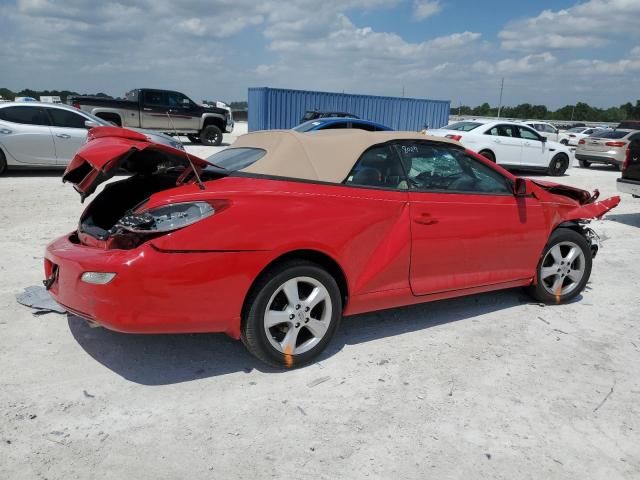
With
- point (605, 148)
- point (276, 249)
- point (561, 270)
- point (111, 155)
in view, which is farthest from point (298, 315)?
point (605, 148)

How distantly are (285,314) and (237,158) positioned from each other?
4.18ft

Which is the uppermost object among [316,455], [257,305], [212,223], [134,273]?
[212,223]

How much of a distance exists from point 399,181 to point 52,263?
7.93 ft

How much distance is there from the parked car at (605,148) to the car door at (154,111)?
14.9 m

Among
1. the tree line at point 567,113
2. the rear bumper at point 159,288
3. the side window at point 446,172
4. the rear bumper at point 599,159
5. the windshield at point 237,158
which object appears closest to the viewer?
the rear bumper at point 159,288

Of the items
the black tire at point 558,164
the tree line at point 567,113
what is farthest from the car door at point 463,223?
the tree line at point 567,113

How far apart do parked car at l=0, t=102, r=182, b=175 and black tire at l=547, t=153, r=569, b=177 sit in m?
12.3

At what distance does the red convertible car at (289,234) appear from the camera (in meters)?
2.93

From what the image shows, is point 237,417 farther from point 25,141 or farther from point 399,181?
point 25,141

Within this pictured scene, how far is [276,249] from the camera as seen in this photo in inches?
124

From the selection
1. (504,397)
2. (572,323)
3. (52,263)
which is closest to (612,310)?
(572,323)

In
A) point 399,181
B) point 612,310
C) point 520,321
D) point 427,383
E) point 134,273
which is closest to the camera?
point 134,273

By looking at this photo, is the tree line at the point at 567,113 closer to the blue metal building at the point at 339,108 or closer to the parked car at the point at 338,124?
the blue metal building at the point at 339,108

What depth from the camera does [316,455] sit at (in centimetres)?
262
